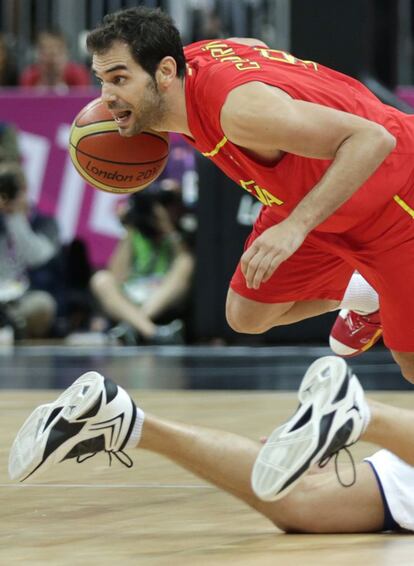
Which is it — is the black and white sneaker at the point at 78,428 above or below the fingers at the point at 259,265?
below

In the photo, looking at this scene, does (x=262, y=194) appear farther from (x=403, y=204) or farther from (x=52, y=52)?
(x=52, y=52)

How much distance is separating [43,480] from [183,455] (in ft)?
2.75

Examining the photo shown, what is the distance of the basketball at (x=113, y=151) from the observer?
3686 mm

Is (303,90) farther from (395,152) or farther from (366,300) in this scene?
(366,300)

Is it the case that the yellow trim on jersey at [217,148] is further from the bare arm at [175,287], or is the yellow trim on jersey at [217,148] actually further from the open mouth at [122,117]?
the bare arm at [175,287]

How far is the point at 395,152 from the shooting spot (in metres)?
3.48

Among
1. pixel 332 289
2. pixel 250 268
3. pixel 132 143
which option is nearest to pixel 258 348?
pixel 332 289

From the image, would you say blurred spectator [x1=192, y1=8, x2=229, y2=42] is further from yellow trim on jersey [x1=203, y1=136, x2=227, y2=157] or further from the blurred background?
yellow trim on jersey [x1=203, y1=136, x2=227, y2=157]

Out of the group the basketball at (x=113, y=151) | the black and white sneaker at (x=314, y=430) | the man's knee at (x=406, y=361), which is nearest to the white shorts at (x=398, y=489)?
the black and white sneaker at (x=314, y=430)

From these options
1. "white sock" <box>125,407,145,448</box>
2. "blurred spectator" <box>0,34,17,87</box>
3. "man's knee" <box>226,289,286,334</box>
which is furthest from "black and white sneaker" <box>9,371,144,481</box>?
"blurred spectator" <box>0,34,17,87</box>

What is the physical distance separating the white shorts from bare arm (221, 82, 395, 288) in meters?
0.55

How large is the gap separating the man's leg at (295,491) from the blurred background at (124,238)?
5.42 meters

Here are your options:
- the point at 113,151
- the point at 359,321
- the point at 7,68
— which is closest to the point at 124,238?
the point at 7,68

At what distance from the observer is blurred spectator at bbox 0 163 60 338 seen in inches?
352
